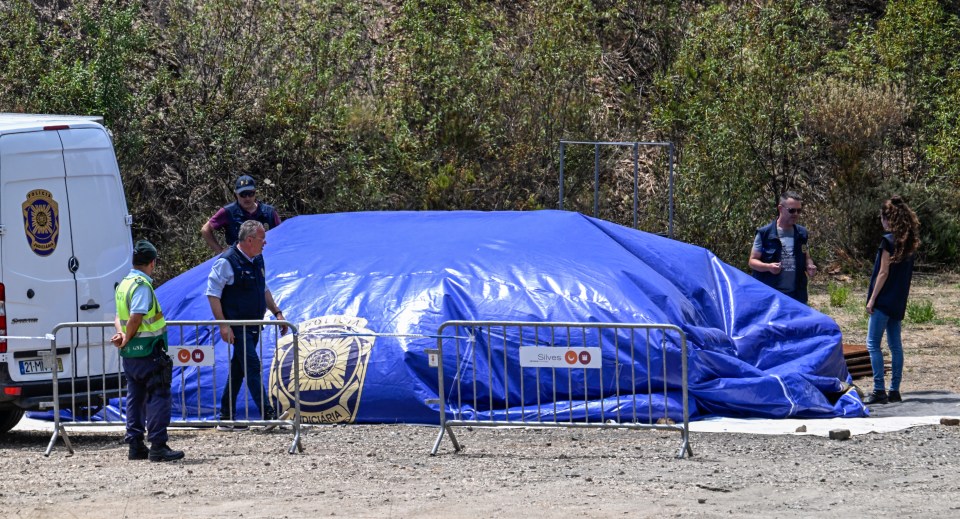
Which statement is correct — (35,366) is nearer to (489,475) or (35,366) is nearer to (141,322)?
(141,322)

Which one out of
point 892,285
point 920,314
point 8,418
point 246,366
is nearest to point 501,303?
point 246,366

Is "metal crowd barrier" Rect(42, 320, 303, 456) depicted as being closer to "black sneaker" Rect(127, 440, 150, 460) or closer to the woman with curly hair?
"black sneaker" Rect(127, 440, 150, 460)

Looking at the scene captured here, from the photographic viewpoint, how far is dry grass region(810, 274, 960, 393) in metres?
12.4

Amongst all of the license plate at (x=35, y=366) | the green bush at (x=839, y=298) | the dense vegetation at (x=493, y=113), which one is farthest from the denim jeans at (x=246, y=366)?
the green bush at (x=839, y=298)

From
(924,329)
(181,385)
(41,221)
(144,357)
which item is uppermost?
(41,221)

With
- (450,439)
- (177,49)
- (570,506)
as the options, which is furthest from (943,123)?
(570,506)

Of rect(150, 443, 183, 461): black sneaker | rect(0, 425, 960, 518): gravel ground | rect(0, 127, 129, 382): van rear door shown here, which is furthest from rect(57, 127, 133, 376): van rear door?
rect(150, 443, 183, 461): black sneaker

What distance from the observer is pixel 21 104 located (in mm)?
18234

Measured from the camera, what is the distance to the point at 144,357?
323 inches

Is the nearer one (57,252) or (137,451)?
(137,451)

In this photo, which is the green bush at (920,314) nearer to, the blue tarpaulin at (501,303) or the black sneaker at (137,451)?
the blue tarpaulin at (501,303)

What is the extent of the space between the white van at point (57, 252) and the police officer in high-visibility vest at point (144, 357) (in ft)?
2.48

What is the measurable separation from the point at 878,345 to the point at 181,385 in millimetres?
5712

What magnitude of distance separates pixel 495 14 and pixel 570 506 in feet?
65.8
